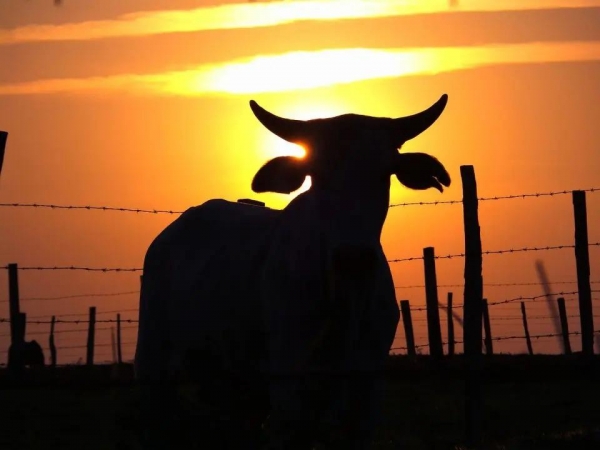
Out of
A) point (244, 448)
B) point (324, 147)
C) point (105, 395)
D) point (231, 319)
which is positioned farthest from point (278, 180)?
point (105, 395)

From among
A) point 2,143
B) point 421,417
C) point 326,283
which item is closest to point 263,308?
point 326,283

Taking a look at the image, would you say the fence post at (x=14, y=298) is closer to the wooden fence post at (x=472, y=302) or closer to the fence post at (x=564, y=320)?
the wooden fence post at (x=472, y=302)

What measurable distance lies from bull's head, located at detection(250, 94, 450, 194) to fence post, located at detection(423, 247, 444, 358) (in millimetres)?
7089

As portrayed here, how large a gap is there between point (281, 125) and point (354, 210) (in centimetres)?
84

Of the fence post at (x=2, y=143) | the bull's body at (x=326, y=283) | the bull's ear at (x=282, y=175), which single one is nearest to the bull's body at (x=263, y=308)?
the bull's body at (x=326, y=283)

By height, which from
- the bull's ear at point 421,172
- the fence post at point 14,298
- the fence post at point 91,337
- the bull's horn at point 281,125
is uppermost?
the bull's horn at point 281,125

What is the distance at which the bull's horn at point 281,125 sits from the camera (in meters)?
7.88

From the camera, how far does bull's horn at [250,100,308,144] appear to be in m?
7.88

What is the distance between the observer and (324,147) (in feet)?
25.6

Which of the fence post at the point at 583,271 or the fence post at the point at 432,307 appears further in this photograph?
the fence post at the point at 432,307

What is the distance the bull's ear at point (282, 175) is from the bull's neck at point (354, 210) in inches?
6.9

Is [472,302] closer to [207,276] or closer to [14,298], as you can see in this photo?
[207,276]

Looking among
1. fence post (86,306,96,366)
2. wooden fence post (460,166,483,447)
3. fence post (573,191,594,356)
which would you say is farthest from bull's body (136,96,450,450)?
fence post (86,306,96,366)

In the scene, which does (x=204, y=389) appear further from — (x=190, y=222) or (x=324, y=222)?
(x=324, y=222)
